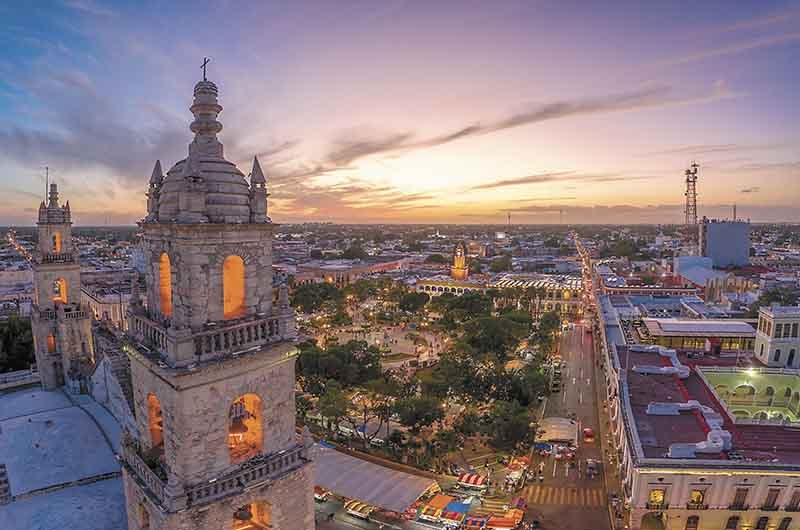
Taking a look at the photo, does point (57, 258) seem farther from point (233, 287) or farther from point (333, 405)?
point (233, 287)

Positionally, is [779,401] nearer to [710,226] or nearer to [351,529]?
[351,529]

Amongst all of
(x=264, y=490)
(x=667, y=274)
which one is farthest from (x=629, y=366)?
(x=667, y=274)

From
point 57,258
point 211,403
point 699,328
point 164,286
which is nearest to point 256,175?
point 164,286

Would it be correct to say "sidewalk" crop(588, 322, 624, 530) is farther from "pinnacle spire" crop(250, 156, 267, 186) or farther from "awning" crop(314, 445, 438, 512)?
"pinnacle spire" crop(250, 156, 267, 186)

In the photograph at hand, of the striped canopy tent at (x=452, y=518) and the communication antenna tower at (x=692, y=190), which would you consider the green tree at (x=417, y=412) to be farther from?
the communication antenna tower at (x=692, y=190)

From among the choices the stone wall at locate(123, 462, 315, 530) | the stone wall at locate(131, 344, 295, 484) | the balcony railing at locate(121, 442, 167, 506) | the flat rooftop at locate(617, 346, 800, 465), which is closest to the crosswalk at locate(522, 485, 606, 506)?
the flat rooftop at locate(617, 346, 800, 465)

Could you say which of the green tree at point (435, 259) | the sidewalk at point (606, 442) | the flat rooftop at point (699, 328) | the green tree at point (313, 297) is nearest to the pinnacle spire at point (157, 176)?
the sidewalk at point (606, 442)
